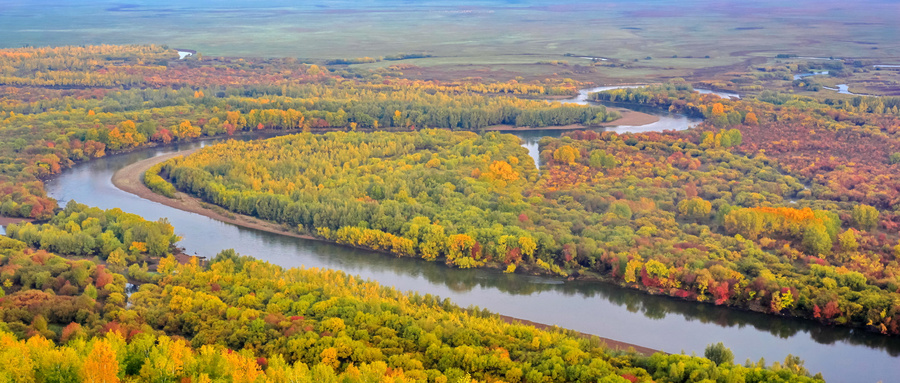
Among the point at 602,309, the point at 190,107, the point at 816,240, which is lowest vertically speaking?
the point at 602,309

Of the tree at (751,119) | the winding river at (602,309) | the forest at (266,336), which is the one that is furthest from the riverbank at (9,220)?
the tree at (751,119)

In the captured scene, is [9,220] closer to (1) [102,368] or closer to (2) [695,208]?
(1) [102,368]

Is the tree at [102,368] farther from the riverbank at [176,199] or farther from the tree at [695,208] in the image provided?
the tree at [695,208]

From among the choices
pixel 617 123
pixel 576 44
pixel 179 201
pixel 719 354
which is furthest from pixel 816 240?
pixel 576 44

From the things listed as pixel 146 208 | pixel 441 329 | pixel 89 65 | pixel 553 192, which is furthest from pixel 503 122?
pixel 89 65

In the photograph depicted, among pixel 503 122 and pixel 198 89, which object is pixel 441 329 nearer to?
pixel 503 122

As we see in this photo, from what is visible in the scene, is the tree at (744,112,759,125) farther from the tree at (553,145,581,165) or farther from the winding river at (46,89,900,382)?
the winding river at (46,89,900,382)
